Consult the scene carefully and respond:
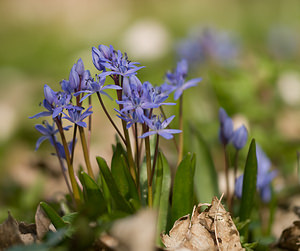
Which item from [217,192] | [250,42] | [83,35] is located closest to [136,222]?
[217,192]

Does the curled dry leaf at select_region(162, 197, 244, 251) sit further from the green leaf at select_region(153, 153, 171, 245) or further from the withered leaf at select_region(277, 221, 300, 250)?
the withered leaf at select_region(277, 221, 300, 250)

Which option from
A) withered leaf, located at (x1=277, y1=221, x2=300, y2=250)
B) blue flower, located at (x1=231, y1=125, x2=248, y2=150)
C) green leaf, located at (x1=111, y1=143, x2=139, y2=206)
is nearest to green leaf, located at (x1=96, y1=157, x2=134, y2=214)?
green leaf, located at (x1=111, y1=143, x2=139, y2=206)

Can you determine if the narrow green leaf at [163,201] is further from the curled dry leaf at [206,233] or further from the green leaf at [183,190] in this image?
the curled dry leaf at [206,233]

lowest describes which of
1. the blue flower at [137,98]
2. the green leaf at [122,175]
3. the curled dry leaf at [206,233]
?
the curled dry leaf at [206,233]

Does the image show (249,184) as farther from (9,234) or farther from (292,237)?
(9,234)

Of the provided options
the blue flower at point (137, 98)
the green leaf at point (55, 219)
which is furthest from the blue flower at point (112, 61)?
the green leaf at point (55, 219)
